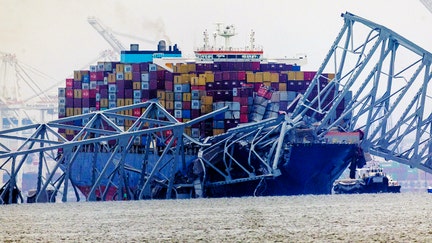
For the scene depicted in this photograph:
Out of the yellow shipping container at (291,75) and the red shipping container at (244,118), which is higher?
the yellow shipping container at (291,75)

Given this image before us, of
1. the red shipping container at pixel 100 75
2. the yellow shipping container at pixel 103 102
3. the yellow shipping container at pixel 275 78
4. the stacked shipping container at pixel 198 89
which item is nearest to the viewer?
the stacked shipping container at pixel 198 89

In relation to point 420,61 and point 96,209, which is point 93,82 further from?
point 96,209

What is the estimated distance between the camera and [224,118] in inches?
4621

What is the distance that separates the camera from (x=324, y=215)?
3068 inches

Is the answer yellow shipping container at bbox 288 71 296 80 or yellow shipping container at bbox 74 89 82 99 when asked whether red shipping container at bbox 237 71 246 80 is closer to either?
yellow shipping container at bbox 288 71 296 80

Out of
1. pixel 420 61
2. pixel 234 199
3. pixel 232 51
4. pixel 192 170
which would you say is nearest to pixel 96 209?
pixel 234 199

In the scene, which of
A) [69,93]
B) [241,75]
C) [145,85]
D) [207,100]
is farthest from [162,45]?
[207,100]

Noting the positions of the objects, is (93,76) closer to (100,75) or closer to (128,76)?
(100,75)

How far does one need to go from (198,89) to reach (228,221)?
1836 inches

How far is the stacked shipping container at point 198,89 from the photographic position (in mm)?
117125

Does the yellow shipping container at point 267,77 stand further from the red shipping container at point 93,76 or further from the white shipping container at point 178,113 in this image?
the red shipping container at point 93,76

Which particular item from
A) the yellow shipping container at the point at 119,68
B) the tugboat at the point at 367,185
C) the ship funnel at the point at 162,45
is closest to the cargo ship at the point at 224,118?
the yellow shipping container at the point at 119,68

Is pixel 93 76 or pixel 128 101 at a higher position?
pixel 93 76

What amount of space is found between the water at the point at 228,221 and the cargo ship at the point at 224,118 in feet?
23.1
